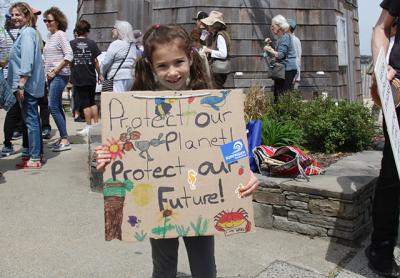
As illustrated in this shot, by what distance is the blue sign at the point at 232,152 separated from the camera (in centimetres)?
204

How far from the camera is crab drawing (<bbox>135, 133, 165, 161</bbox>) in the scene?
6.63 ft

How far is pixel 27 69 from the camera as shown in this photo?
5.20m

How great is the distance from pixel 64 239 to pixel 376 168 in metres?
2.66

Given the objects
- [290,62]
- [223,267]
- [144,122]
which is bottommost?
[223,267]

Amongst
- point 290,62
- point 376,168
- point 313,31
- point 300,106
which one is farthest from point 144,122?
point 313,31

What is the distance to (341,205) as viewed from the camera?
11.3 feet

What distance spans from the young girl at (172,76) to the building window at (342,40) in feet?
26.9

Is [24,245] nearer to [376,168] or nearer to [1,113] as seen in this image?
[376,168]

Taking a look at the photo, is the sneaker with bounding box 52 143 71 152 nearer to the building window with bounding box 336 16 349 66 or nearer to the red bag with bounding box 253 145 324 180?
the red bag with bounding box 253 145 324 180

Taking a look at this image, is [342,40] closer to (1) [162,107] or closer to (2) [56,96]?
(2) [56,96]

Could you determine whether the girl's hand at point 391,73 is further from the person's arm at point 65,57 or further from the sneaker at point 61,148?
the sneaker at point 61,148

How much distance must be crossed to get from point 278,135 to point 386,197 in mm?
1991

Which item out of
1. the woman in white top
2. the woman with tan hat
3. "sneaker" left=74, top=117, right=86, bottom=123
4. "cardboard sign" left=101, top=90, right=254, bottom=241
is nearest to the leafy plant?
the woman with tan hat

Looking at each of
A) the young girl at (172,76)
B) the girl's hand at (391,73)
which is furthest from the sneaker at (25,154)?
the girl's hand at (391,73)
